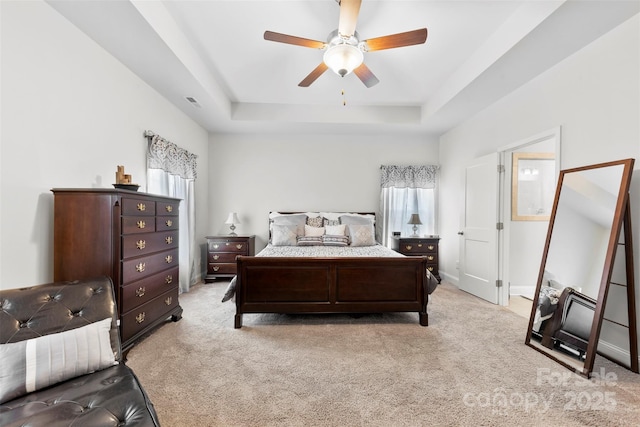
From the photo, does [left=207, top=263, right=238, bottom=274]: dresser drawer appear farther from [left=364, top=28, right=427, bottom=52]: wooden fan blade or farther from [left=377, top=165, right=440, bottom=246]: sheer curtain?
[left=364, top=28, right=427, bottom=52]: wooden fan blade

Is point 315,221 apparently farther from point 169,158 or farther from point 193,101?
→ point 193,101

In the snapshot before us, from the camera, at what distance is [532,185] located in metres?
4.16

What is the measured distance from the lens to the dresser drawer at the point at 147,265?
222 cm

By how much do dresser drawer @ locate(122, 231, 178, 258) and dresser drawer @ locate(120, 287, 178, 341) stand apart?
47 cm

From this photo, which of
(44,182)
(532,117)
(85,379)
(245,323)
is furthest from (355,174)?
(85,379)

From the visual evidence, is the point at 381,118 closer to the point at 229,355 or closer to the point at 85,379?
the point at 229,355

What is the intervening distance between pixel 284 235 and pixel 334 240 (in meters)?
0.80

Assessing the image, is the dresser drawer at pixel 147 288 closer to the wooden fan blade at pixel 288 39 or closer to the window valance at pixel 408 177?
the wooden fan blade at pixel 288 39

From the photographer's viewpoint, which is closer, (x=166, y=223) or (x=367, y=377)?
(x=367, y=377)

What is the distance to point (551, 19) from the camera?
7.05ft

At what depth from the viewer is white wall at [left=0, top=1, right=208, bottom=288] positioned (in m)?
1.83

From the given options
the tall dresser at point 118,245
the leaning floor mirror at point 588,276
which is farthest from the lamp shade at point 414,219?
the tall dresser at point 118,245

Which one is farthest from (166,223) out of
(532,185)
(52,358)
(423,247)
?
(532,185)

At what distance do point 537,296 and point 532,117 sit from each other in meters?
1.97
